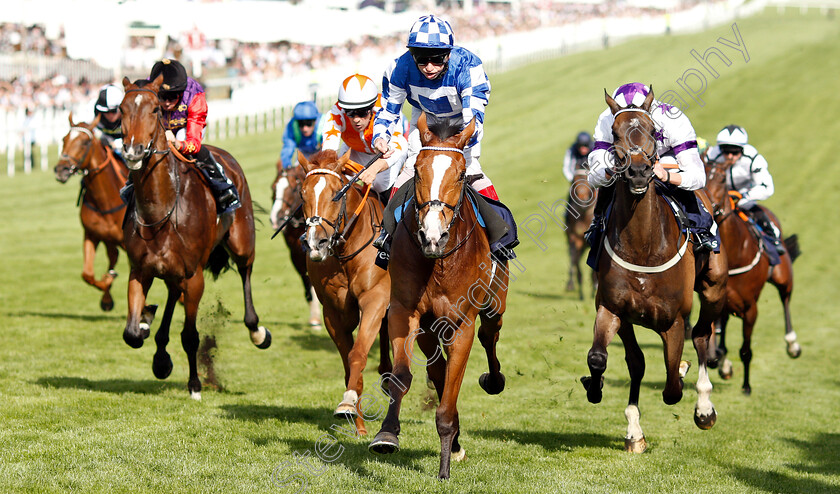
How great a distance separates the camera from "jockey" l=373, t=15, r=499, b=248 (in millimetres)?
6312

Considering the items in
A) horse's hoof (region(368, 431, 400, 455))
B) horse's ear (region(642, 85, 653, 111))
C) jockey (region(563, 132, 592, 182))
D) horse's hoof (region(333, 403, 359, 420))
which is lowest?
horse's hoof (region(333, 403, 359, 420))

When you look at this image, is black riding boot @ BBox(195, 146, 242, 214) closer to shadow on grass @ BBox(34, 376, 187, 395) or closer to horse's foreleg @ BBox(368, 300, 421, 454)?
shadow on grass @ BBox(34, 376, 187, 395)

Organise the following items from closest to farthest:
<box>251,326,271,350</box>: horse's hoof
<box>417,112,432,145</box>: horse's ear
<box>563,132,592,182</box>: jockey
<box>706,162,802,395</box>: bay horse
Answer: <box>417,112,432,145</box>: horse's ear, <box>251,326,271,350</box>: horse's hoof, <box>706,162,802,395</box>: bay horse, <box>563,132,592,182</box>: jockey

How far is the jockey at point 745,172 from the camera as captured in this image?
10555 mm

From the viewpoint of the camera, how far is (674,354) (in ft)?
22.4

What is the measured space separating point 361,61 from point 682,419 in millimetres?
28990

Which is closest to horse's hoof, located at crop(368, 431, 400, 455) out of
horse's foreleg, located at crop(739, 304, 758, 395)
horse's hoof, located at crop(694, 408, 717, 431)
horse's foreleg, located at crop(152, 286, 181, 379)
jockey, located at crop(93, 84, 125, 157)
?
horse's hoof, located at crop(694, 408, 717, 431)

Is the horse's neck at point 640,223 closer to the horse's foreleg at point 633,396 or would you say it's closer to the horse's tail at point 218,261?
the horse's foreleg at point 633,396

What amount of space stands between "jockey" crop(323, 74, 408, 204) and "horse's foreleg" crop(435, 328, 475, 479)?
6.82 feet

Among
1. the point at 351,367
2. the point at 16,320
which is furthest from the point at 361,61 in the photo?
the point at 351,367

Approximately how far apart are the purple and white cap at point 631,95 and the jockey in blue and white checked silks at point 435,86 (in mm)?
956

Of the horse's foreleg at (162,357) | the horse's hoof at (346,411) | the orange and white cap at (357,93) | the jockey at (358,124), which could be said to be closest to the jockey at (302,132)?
the jockey at (358,124)

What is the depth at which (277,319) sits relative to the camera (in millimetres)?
13922

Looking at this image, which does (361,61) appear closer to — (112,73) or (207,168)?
(112,73)
